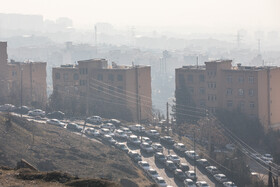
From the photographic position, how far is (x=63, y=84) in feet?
115

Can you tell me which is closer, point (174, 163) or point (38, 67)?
point (174, 163)

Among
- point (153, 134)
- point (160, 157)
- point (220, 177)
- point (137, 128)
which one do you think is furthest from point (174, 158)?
point (137, 128)

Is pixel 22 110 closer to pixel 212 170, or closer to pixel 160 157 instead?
pixel 160 157

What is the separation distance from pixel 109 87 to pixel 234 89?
5.80 meters

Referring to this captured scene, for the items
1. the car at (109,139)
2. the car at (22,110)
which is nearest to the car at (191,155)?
the car at (109,139)

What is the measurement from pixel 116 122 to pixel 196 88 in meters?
7.58

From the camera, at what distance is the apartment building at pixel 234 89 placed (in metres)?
32.0

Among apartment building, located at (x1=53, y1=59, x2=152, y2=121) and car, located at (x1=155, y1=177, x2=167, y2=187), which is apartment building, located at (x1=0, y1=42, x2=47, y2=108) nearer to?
apartment building, located at (x1=53, y1=59, x2=152, y2=121)

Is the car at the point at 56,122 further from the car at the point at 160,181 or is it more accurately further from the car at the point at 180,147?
the car at the point at 160,181

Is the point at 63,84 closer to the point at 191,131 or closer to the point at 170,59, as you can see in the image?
the point at 191,131

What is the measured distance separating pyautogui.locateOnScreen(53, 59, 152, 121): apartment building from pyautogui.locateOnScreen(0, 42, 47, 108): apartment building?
1.46m

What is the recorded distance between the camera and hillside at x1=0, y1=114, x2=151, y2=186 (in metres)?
17.9

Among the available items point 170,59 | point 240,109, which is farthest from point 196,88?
point 170,59

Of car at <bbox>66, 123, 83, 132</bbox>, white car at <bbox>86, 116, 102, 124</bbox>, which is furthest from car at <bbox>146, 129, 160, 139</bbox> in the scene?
white car at <bbox>86, 116, 102, 124</bbox>
